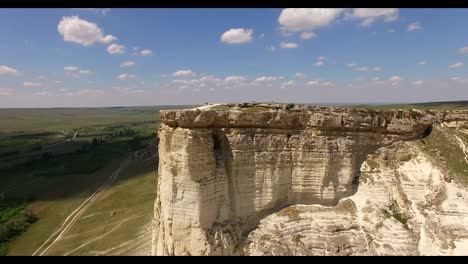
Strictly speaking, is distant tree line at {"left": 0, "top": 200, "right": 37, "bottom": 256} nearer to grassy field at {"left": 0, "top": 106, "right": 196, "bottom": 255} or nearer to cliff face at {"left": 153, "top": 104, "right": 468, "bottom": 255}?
grassy field at {"left": 0, "top": 106, "right": 196, "bottom": 255}

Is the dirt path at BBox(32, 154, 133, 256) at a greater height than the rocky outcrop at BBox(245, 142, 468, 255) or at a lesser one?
lesser

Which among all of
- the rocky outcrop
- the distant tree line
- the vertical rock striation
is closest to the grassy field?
the distant tree line

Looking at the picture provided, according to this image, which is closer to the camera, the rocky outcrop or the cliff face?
the cliff face

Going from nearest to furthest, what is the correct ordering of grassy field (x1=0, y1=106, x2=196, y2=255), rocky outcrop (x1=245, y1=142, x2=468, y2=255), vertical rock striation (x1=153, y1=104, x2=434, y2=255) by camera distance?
vertical rock striation (x1=153, y1=104, x2=434, y2=255) < rocky outcrop (x1=245, y1=142, x2=468, y2=255) < grassy field (x1=0, y1=106, x2=196, y2=255)

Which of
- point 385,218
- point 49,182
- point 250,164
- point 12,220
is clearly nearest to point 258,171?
point 250,164

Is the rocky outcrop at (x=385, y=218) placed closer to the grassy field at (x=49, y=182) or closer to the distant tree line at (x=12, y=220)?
the grassy field at (x=49, y=182)

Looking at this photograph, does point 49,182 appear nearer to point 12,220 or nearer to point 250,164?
point 12,220

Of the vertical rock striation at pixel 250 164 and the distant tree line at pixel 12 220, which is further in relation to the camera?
the distant tree line at pixel 12 220

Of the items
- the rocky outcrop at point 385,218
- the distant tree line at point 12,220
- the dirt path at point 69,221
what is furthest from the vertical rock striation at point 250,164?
the distant tree line at point 12,220

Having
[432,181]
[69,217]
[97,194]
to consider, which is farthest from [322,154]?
[97,194]
